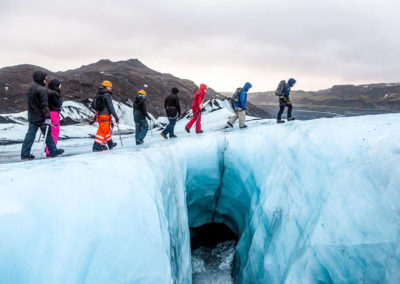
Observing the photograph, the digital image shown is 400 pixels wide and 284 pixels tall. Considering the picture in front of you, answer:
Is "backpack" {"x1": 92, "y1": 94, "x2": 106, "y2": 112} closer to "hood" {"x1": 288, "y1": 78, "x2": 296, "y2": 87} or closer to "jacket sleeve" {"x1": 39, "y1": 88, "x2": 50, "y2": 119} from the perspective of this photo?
"jacket sleeve" {"x1": 39, "y1": 88, "x2": 50, "y2": 119}

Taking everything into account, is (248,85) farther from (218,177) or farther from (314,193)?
(314,193)

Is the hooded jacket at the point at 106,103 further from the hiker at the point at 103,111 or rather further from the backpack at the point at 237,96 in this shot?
the backpack at the point at 237,96

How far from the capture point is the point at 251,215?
5.46 metres

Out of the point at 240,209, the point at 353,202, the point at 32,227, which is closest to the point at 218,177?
the point at 240,209

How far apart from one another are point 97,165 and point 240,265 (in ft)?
14.3

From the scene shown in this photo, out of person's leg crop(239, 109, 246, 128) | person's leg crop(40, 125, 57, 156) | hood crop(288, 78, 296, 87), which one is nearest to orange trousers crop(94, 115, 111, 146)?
person's leg crop(40, 125, 57, 156)

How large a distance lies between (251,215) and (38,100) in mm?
5056

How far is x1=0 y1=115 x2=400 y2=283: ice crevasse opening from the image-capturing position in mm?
2402

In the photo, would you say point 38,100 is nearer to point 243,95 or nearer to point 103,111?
point 103,111

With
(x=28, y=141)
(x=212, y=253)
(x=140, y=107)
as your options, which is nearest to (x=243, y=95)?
(x=140, y=107)

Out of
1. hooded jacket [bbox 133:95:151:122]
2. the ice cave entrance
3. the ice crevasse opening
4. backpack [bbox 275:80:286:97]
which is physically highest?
backpack [bbox 275:80:286:97]

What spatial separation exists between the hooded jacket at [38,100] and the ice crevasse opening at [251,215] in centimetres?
135

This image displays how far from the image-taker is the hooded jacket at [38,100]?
454 centimetres

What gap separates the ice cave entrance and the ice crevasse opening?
1.04 metres
